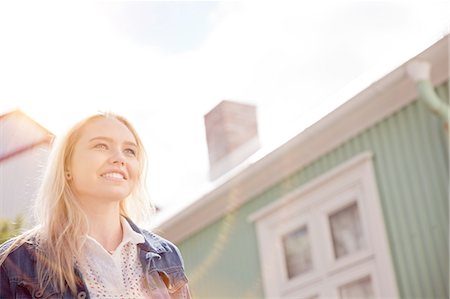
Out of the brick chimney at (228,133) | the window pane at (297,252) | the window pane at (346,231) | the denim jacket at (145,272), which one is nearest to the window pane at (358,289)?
the window pane at (346,231)

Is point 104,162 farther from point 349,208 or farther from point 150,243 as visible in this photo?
point 349,208

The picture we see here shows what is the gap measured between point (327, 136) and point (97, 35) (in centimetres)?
315

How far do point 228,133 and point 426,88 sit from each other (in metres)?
3.61

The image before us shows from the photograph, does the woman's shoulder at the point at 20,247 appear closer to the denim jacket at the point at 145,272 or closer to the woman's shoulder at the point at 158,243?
the denim jacket at the point at 145,272

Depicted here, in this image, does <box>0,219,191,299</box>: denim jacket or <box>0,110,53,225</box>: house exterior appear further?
<box>0,110,53,225</box>: house exterior

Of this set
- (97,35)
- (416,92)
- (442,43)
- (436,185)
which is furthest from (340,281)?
(97,35)

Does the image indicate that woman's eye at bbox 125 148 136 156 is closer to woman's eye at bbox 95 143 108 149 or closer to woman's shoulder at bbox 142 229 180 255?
woman's eye at bbox 95 143 108 149

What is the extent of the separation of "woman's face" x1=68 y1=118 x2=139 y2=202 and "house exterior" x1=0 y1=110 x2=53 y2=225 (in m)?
1.45

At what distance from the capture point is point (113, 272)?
1.94 meters

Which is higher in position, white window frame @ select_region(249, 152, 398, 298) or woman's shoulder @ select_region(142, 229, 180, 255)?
white window frame @ select_region(249, 152, 398, 298)

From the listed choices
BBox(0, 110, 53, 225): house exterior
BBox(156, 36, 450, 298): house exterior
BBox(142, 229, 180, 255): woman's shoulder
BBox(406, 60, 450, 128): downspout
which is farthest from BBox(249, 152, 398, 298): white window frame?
BBox(142, 229, 180, 255): woman's shoulder

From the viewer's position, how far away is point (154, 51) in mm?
4723

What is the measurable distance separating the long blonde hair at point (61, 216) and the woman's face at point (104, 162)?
3 cm

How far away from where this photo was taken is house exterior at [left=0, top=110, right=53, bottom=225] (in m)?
3.65
